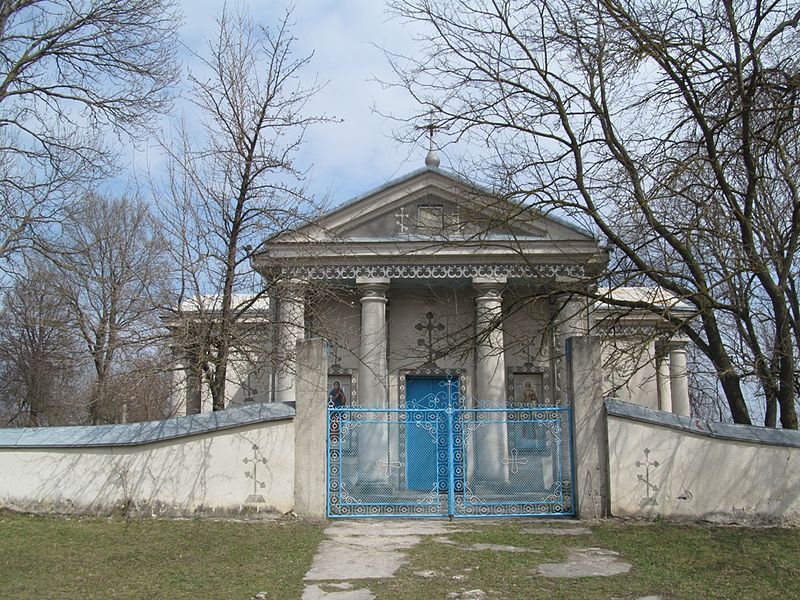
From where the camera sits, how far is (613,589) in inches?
277

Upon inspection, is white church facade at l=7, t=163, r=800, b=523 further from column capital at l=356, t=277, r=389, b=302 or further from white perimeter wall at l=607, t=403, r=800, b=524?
column capital at l=356, t=277, r=389, b=302

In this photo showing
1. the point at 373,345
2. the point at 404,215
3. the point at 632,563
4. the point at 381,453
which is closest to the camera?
the point at 632,563

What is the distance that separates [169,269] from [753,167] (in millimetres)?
8614

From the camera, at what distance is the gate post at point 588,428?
34.5 feet

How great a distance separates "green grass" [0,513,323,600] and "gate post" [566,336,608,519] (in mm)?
3640

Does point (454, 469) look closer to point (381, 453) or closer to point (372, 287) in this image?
point (381, 453)

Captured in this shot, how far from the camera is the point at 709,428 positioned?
10.3m

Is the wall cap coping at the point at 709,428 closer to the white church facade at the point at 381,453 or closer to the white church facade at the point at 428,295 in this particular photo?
the white church facade at the point at 381,453

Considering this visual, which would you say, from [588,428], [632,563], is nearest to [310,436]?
[588,428]

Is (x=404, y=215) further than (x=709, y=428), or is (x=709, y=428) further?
(x=404, y=215)

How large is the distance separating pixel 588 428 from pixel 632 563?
282 centimetres

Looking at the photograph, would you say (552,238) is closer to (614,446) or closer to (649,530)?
(614,446)

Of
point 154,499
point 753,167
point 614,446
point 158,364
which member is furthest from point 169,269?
point 753,167

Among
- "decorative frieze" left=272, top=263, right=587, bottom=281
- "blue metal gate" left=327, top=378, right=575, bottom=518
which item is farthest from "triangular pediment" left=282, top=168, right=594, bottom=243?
"blue metal gate" left=327, top=378, right=575, bottom=518
